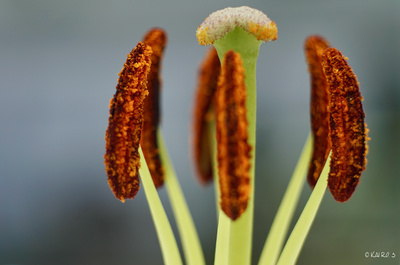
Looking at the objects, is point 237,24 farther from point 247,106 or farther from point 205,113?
point 205,113

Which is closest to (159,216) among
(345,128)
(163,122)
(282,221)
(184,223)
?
(184,223)

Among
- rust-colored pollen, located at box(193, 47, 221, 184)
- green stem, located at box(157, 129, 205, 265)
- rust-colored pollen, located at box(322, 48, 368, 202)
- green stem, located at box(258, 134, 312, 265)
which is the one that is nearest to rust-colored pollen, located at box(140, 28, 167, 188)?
green stem, located at box(157, 129, 205, 265)

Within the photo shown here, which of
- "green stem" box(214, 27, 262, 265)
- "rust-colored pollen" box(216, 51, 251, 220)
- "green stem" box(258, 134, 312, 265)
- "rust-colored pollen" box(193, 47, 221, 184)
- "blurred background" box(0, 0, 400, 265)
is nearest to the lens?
"rust-colored pollen" box(216, 51, 251, 220)

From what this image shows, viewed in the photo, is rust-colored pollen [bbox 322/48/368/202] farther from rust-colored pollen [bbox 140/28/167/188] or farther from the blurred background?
the blurred background

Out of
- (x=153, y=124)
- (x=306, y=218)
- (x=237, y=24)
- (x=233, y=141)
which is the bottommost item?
(x=306, y=218)

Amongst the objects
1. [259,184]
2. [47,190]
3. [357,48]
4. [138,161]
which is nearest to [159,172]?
[138,161]

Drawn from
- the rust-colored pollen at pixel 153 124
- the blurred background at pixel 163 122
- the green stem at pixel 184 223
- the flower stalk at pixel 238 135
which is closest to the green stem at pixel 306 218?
the flower stalk at pixel 238 135
